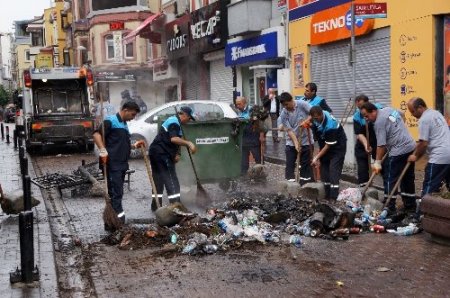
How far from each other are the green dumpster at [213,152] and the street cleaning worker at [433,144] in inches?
145

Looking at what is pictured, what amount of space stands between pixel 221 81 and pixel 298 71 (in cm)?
750

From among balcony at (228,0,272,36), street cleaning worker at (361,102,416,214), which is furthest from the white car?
street cleaning worker at (361,102,416,214)

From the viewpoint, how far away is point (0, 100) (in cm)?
8481

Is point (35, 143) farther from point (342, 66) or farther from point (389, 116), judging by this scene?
point (389, 116)

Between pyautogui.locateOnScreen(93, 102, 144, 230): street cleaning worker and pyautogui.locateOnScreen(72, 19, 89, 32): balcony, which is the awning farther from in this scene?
pyautogui.locateOnScreen(93, 102, 144, 230): street cleaning worker

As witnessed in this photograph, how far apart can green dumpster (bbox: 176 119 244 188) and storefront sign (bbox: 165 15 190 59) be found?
55.7 ft

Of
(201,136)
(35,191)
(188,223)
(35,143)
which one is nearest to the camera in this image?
(188,223)

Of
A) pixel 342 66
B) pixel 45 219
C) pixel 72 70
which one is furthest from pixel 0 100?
pixel 45 219

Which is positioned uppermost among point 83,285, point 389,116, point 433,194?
point 389,116

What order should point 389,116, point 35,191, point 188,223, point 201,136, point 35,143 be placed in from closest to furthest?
point 188,223 → point 389,116 → point 201,136 → point 35,191 → point 35,143

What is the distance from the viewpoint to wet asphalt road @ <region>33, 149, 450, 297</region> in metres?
5.84

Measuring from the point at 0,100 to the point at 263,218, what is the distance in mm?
81773

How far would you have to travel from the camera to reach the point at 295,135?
35.5ft

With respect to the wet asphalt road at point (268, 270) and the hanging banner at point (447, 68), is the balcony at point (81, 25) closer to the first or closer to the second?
the hanging banner at point (447, 68)
